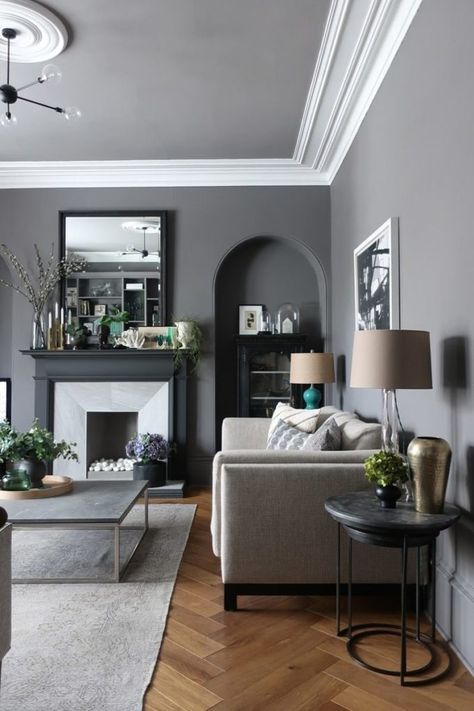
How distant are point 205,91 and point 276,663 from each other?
358cm

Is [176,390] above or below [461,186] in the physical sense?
below

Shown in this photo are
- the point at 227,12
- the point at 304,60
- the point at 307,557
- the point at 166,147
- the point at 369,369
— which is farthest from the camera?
the point at 166,147

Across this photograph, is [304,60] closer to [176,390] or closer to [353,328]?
[353,328]

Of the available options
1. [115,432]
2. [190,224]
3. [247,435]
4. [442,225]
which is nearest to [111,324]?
[115,432]

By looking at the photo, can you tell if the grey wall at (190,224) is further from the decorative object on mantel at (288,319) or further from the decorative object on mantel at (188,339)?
the decorative object on mantel at (288,319)

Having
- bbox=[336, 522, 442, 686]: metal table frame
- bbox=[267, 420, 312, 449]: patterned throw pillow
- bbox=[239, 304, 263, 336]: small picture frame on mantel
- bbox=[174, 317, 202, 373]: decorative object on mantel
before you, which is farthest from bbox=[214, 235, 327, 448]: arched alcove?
bbox=[336, 522, 442, 686]: metal table frame

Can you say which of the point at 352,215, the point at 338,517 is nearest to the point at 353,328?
the point at 352,215

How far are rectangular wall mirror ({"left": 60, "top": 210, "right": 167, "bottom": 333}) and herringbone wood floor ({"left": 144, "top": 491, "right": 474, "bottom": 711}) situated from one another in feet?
10.6

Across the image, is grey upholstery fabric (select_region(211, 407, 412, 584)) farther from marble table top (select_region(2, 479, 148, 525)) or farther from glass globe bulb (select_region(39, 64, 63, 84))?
glass globe bulb (select_region(39, 64, 63, 84))

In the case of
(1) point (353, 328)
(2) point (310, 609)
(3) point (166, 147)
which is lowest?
(2) point (310, 609)

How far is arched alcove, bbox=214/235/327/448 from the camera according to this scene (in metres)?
5.73

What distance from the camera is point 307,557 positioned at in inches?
99.4

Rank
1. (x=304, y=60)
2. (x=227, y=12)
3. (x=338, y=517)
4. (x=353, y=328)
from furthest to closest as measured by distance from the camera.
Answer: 1. (x=353, y=328)
2. (x=304, y=60)
3. (x=227, y=12)
4. (x=338, y=517)

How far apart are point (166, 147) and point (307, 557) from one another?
3817 mm
